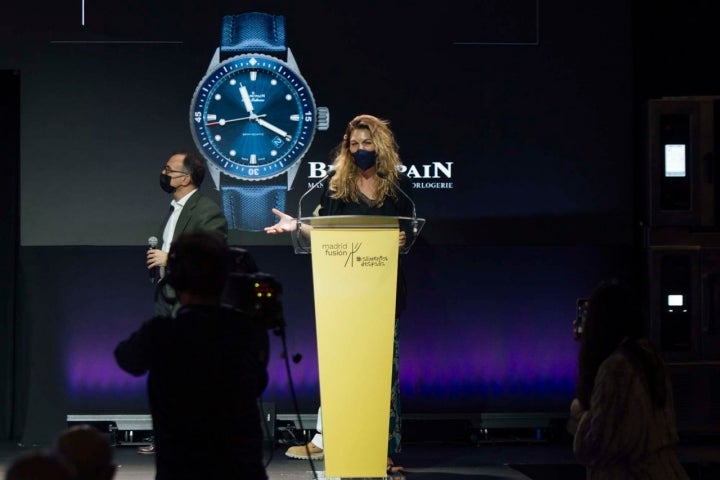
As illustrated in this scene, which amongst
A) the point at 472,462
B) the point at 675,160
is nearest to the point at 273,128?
the point at 472,462

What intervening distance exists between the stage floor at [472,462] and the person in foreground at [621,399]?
6.98ft

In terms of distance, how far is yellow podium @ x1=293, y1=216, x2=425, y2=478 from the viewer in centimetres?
467

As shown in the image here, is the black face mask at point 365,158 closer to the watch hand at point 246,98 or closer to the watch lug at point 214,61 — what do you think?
the watch hand at point 246,98

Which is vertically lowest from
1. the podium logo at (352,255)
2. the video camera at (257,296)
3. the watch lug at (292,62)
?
the video camera at (257,296)

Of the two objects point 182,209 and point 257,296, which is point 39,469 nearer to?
point 257,296

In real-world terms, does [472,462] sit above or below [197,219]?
below

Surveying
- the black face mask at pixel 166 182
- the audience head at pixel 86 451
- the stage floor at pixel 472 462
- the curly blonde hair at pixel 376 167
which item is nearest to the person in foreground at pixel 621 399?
the audience head at pixel 86 451

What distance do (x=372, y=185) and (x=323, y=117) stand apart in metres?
1.16

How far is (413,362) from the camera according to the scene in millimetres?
6680

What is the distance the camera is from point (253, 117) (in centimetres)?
634

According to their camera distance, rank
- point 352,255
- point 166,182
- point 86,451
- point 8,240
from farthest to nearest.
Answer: point 8,240
point 166,182
point 352,255
point 86,451

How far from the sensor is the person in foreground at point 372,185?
16.8 feet

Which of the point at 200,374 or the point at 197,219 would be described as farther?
the point at 197,219

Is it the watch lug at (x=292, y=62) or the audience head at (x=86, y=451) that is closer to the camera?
the audience head at (x=86, y=451)
